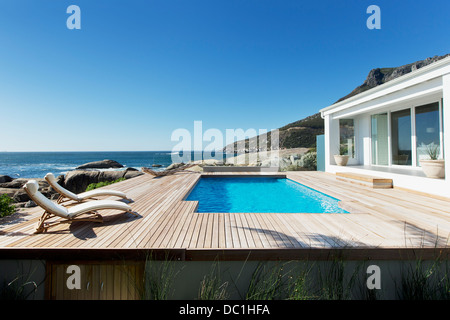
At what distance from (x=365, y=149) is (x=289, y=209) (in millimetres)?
6093

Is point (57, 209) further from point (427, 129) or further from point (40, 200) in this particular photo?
point (427, 129)

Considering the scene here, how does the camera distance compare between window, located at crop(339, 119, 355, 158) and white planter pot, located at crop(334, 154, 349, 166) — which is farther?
window, located at crop(339, 119, 355, 158)

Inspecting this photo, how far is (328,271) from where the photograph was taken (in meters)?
2.20

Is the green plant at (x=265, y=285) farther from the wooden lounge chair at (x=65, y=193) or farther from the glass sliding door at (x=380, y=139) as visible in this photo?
the glass sliding door at (x=380, y=139)

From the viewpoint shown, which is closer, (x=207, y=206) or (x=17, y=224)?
(x=17, y=224)

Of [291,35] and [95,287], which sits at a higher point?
[291,35]

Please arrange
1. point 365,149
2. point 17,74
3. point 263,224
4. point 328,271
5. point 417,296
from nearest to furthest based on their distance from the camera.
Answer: point 417,296 < point 328,271 < point 263,224 < point 365,149 < point 17,74

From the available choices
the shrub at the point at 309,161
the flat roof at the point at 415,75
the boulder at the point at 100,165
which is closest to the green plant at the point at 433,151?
the flat roof at the point at 415,75

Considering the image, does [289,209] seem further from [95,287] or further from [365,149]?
[365,149]

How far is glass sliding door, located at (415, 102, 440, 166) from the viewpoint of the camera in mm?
6012

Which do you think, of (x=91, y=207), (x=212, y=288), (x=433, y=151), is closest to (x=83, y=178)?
(x=91, y=207)

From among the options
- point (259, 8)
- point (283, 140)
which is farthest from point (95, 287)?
point (283, 140)

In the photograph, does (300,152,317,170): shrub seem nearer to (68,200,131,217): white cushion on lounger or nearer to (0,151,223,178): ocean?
(0,151,223,178): ocean

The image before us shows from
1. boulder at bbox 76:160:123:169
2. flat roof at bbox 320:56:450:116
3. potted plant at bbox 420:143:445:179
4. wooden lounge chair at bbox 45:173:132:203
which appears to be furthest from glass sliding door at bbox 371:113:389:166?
boulder at bbox 76:160:123:169
